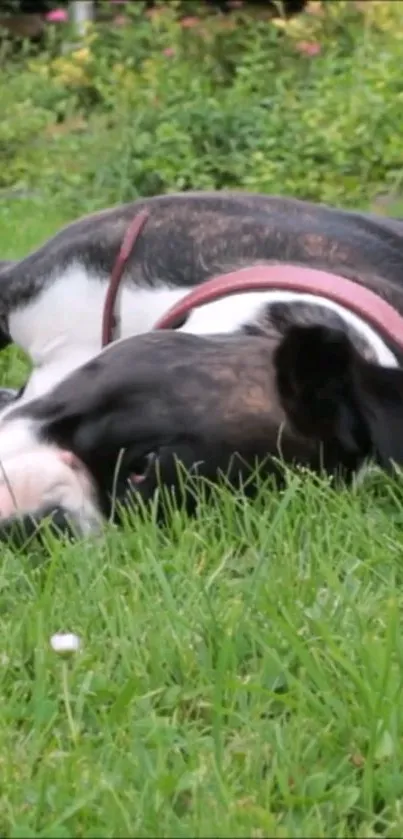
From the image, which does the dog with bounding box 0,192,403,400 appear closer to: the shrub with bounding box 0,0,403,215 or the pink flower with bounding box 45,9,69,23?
the shrub with bounding box 0,0,403,215

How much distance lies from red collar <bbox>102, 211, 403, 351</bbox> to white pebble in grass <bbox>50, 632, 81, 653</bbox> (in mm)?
977

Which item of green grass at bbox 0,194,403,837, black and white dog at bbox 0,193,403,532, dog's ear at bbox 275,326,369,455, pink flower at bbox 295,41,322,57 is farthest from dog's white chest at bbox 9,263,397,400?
pink flower at bbox 295,41,322,57

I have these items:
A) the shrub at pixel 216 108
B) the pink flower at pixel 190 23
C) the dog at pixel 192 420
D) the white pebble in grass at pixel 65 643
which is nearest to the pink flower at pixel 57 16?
the shrub at pixel 216 108

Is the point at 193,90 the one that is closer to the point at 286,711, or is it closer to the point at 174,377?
the point at 174,377

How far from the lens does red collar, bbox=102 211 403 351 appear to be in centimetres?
266

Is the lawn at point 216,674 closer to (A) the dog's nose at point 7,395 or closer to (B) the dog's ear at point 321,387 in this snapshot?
(B) the dog's ear at point 321,387

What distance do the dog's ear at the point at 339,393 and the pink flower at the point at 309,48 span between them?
6.13 m

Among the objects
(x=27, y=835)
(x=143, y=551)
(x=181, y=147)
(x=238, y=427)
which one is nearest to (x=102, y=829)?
(x=27, y=835)

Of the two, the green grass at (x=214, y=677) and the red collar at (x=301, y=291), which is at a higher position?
the red collar at (x=301, y=291)

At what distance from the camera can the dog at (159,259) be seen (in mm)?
3004

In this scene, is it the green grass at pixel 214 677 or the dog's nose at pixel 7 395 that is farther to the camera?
the dog's nose at pixel 7 395

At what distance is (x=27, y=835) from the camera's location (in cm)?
136

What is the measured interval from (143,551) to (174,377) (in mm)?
388

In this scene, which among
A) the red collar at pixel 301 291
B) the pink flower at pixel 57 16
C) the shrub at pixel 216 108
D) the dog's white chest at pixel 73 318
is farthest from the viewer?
the pink flower at pixel 57 16
